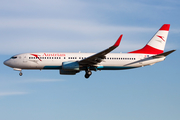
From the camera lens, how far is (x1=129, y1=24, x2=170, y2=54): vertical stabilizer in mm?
57688

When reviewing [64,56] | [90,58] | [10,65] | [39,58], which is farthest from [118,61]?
[10,65]

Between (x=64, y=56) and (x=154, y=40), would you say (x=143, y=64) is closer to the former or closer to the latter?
(x=154, y=40)

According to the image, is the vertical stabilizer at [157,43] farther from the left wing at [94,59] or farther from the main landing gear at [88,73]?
the main landing gear at [88,73]

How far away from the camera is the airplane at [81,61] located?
171ft

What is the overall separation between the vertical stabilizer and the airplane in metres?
→ 1.29

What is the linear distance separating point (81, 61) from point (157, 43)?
1595 cm

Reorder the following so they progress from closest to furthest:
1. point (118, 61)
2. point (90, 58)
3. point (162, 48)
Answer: point (90, 58) < point (118, 61) < point (162, 48)

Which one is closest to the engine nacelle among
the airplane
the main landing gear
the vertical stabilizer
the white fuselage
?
the airplane

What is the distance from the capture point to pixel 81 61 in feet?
170

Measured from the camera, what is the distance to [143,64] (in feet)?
185

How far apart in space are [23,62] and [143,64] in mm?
21147

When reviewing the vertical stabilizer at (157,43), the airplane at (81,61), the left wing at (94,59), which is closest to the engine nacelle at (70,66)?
the airplane at (81,61)

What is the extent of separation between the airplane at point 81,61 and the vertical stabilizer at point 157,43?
1.29 metres

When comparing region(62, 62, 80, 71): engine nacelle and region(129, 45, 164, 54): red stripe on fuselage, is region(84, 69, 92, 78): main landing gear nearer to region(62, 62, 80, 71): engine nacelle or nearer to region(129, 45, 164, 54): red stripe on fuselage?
region(62, 62, 80, 71): engine nacelle
